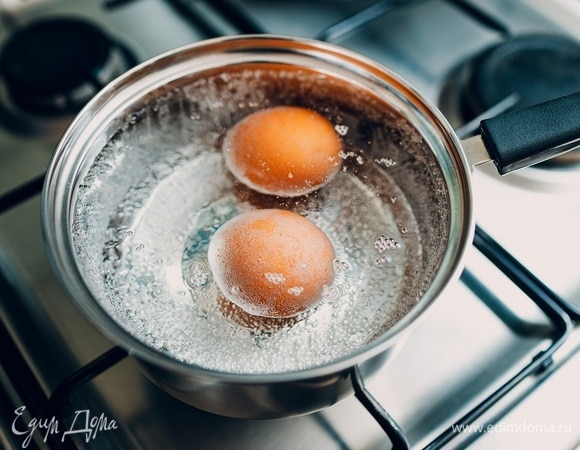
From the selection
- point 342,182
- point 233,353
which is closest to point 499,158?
point 342,182

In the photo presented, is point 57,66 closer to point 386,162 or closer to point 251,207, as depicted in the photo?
point 251,207

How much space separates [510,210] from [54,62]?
64cm

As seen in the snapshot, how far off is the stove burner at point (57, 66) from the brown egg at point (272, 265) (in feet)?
1.17

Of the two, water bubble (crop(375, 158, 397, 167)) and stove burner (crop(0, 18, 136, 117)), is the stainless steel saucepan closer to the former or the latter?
water bubble (crop(375, 158, 397, 167))

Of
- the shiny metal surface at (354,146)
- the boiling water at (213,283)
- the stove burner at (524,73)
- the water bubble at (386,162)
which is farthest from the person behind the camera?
the stove burner at (524,73)

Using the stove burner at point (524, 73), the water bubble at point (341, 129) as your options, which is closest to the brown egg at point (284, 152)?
the water bubble at point (341, 129)

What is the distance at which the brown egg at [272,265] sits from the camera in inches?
22.9

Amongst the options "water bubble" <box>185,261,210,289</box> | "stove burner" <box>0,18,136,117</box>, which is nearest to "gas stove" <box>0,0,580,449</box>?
"stove burner" <box>0,18,136,117</box>

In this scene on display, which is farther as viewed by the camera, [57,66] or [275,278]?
[57,66]

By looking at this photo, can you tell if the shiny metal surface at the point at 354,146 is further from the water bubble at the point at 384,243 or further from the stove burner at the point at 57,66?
the stove burner at the point at 57,66

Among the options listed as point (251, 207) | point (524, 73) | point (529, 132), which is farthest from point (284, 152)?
point (524, 73)

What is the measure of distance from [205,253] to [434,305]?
27cm

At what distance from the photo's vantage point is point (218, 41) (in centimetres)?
69

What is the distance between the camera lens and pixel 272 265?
59 cm
